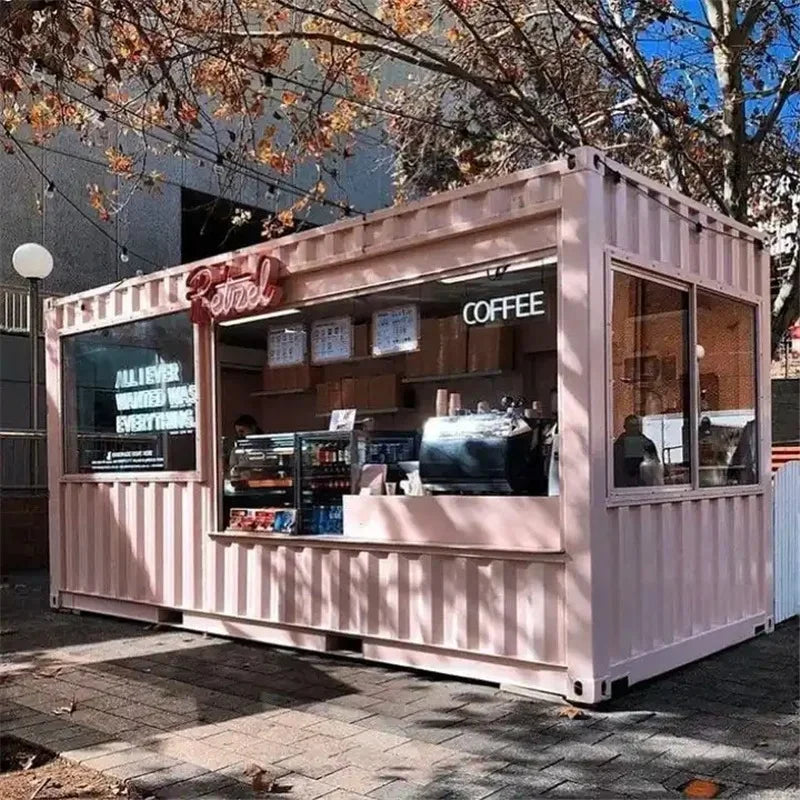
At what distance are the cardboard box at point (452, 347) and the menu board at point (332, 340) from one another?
2.69 feet

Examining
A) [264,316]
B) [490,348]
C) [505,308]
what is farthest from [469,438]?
[264,316]

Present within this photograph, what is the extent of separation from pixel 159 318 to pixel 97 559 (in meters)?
2.29

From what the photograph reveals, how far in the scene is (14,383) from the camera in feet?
38.8

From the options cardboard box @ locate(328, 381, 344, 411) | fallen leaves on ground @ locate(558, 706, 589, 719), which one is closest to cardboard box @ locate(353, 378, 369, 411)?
cardboard box @ locate(328, 381, 344, 411)

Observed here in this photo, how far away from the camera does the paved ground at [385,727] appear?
160 inches

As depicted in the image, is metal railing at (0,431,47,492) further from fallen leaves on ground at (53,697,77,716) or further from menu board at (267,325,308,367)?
fallen leaves on ground at (53,697,77,716)

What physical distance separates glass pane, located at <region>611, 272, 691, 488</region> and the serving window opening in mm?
397

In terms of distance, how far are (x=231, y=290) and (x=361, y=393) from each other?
1297 millimetres

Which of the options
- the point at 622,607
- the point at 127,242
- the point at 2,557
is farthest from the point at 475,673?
the point at 127,242

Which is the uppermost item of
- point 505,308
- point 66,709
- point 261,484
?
point 505,308

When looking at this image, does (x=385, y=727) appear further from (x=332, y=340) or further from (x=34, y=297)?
(x=34, y=297)

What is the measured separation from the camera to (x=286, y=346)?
7.41 metres

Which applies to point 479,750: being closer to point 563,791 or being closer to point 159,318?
point 563,791

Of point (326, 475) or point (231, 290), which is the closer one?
point (326, 475)
